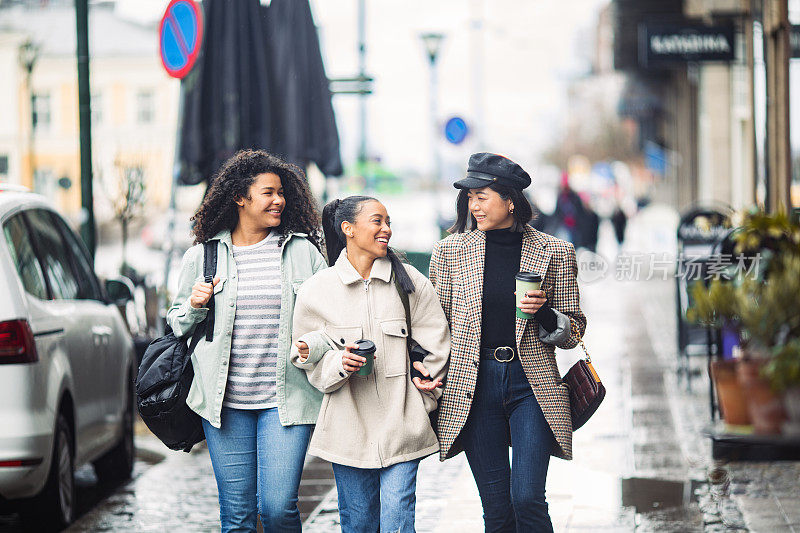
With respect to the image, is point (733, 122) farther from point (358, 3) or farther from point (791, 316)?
point (791, 316)

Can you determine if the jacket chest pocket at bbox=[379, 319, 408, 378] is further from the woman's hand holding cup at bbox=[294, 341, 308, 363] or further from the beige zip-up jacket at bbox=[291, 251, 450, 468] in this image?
the woman's hand holding cup at bbox=[294, 341, 308, 363]

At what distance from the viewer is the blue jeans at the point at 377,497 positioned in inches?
186

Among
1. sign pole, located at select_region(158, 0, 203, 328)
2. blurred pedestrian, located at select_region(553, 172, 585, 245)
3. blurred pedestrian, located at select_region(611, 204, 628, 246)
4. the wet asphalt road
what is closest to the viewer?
the wet asphalt road

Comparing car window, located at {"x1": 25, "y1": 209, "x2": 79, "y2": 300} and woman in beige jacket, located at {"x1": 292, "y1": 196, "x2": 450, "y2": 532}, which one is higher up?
car window, located at {"x1": 25, "y1": 209, "x2": 79, "y2": 300}

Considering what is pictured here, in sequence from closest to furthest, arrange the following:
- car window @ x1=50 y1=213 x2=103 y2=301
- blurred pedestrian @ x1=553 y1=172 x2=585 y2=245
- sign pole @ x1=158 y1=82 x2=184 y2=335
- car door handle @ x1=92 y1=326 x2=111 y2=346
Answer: car door handle @ x1=92 y1=326 x2=111 y2=346, car window @ x1=50 y1=213 x2=103 y2=301, sign pole @ x1=158 y1=82 x2=184 y2=335, blurred pedestrian @ x1=553 y1=172 x2=585 y2=245

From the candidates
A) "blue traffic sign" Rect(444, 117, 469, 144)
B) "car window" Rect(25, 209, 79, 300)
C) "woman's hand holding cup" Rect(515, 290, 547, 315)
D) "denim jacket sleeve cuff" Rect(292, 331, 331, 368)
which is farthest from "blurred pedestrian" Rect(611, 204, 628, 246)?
"denim jacket sleeve cuff" Rect(292, 331, 331, 368)

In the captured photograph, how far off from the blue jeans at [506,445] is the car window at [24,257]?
8.38 feet

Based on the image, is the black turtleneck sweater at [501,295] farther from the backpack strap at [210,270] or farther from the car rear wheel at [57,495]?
the car rear wheel at [57,495]

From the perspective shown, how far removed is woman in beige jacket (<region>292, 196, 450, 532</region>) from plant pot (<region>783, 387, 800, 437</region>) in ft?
6.35

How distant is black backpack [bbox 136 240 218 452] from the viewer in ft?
16.3

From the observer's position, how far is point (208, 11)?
364 inches

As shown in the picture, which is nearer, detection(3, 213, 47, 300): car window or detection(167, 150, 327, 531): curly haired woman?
detection(167, 150, 327, 531): curly haired woman

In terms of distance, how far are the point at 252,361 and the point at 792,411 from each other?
2428mm

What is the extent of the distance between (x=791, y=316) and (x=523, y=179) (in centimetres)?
205
